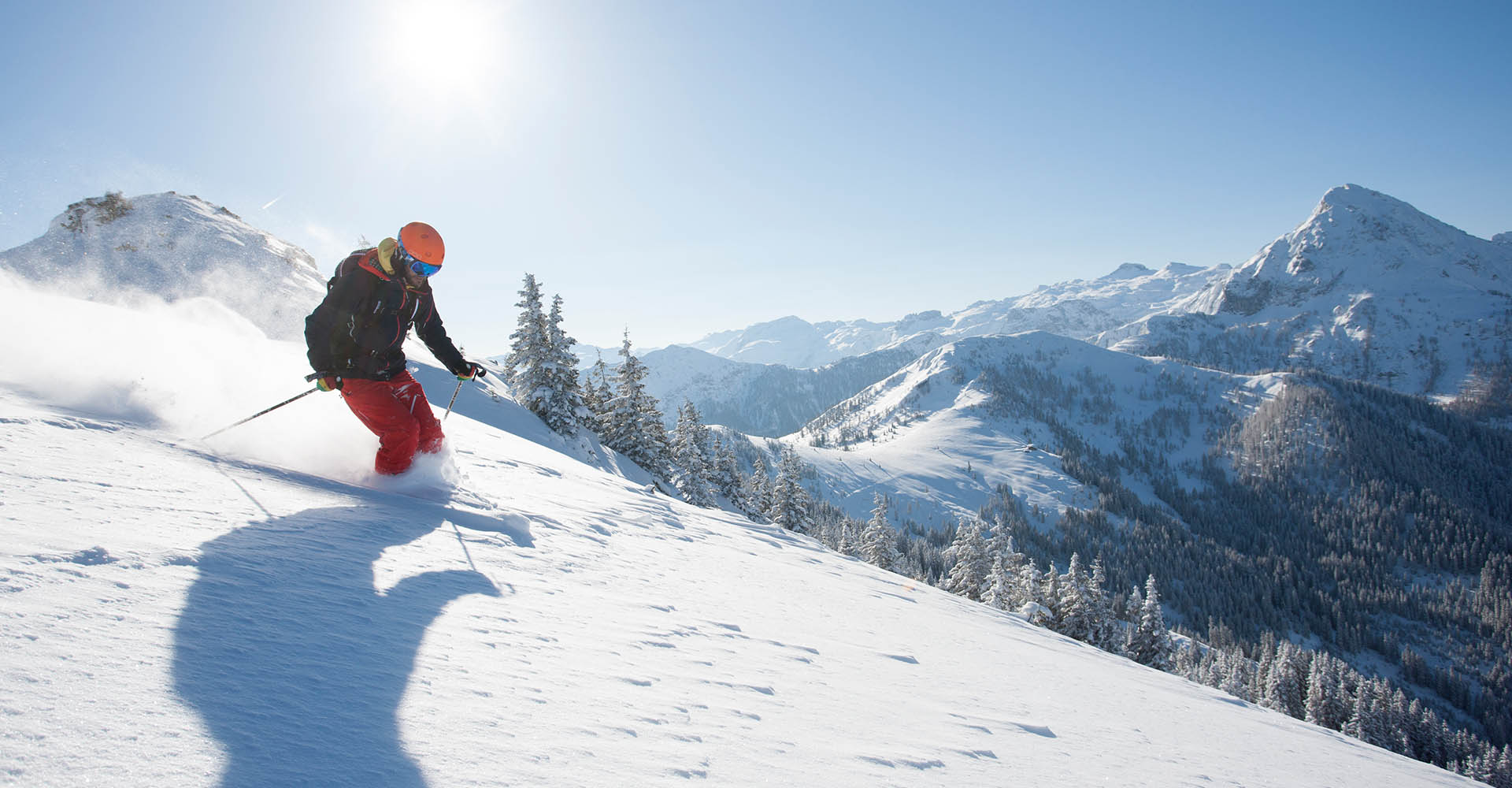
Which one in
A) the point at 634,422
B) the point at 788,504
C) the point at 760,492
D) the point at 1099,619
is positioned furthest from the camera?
the point at 760,492

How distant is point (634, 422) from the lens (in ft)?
103

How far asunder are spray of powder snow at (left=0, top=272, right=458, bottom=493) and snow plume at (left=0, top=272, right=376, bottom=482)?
0.01m

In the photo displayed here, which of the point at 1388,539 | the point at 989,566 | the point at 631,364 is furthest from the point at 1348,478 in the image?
the point at 631,364

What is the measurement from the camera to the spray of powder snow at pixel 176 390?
625cm

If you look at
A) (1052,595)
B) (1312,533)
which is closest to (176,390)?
(1052,595)

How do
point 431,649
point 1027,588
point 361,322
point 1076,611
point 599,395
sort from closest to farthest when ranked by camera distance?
point 431,649
point 361,322
point 1076,611
point 599,395
point 1027,588

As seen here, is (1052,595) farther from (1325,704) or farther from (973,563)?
(1325,704)

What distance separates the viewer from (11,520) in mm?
2932

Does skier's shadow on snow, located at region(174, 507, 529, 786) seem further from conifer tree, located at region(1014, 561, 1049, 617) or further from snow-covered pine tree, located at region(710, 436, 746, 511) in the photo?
conifer tree, located at region(1014, 561, 1049, 617)

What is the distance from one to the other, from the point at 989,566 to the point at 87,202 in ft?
175

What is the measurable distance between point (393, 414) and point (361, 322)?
1.06 m

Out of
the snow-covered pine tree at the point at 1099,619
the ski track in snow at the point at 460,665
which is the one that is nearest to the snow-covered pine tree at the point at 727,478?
the snow-covered pine tree at the point at 1099,619

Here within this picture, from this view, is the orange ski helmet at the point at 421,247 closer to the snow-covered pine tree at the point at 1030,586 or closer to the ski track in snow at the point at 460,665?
the ski track in snow at the point at 460,665

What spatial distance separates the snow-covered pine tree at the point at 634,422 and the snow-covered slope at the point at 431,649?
2305cm
